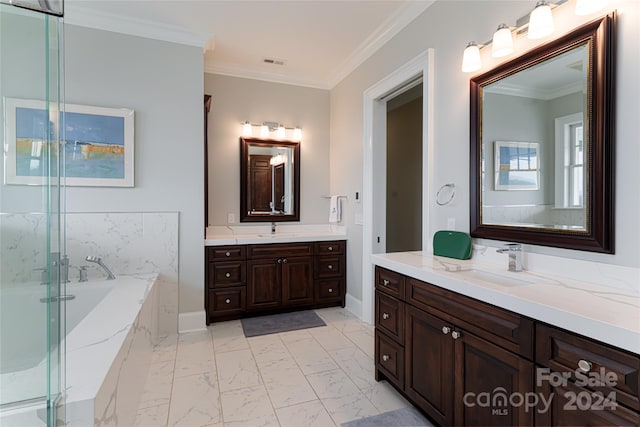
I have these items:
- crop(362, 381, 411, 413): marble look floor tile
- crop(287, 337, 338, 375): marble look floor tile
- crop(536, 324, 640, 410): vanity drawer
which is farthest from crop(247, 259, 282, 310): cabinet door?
crop(536, 324, 640, 410): vanity drawer

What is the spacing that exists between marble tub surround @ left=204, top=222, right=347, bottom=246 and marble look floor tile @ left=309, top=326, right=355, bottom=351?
3.23ft

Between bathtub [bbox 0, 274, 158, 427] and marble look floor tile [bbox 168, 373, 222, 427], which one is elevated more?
bathtub [bbox 0, 274, 158, 427]

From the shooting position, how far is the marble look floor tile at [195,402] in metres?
1.84

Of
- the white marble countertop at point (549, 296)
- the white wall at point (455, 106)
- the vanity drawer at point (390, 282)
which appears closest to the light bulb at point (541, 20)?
the white wall at point (455, 106)

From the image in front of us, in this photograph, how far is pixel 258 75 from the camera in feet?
12.8

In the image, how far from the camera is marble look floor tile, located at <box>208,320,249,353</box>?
2793 millimetres

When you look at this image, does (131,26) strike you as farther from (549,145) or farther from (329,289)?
(549,145)

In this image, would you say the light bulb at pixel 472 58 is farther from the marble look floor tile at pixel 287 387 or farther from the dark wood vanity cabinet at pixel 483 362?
the marble look floor tile at pixel 287 387

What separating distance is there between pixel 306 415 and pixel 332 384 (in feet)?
1.17

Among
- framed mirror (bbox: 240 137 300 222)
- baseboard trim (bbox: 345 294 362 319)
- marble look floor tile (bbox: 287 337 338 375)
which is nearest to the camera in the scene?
marble look floor tile (bbox: 287 337 338 375)

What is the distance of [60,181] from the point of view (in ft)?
4.38

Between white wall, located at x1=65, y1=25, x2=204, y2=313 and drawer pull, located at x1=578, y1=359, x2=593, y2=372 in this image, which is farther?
white wall, located at x1=65, y1=25, x2=204, y2=313

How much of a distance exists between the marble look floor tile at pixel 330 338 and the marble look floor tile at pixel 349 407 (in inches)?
28.0

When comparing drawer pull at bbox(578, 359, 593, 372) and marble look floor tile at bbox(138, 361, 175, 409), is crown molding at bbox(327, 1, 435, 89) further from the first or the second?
marble look floor tile at bbox(138, 361, 175, 409)
